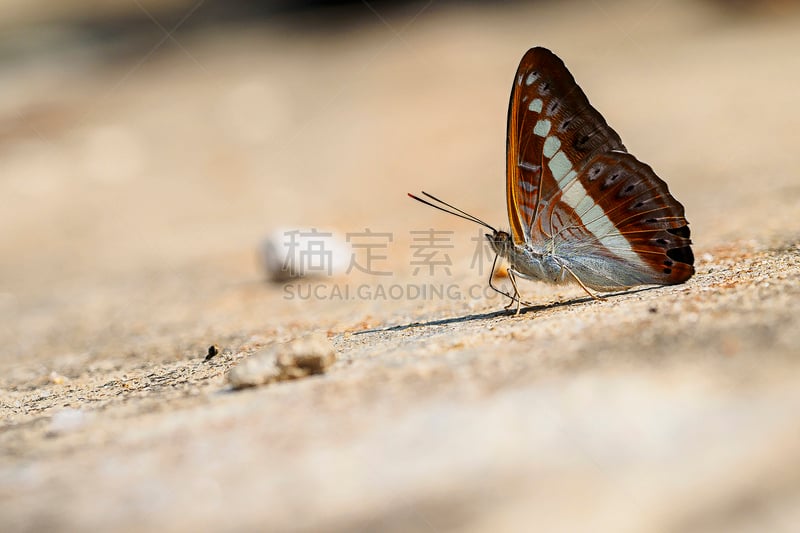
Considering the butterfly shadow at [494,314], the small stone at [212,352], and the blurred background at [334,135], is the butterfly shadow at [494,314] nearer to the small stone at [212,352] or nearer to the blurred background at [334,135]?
the small stone at [212,352]

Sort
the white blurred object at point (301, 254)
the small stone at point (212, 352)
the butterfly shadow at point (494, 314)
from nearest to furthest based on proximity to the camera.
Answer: the butterfly shadow at point (494, 314) → the small stone at point (212, 352) → the white blurred object at point (301, 254)

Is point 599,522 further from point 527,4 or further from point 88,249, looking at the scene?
point 527,4

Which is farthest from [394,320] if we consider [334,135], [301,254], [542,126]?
[334,135]

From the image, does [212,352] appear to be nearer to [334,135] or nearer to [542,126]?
[542,126]

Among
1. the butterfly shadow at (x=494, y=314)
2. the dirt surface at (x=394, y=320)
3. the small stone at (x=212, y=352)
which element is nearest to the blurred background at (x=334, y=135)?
the dirt surface at (x=394, y=320)

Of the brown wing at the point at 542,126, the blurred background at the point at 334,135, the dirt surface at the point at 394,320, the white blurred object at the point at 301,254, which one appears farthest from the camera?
the blurred background at the point at 334,135

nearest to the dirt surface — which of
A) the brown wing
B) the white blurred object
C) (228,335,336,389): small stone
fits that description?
(228,335,336,389): small stone
